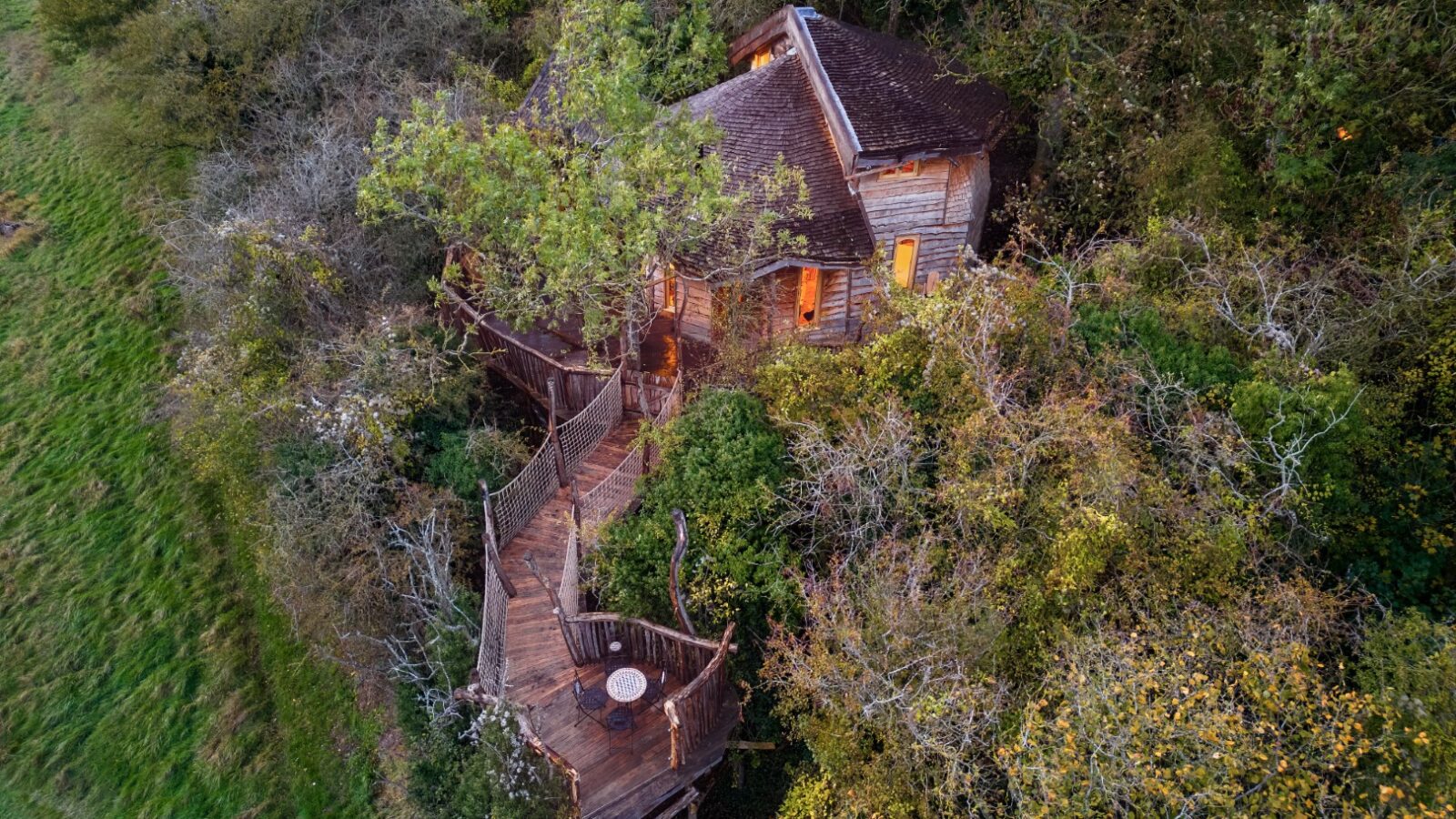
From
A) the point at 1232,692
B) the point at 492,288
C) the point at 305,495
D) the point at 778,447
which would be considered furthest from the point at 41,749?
the point at 1232,692

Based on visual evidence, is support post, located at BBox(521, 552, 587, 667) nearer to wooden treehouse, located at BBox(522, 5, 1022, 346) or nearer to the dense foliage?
the dense foliage

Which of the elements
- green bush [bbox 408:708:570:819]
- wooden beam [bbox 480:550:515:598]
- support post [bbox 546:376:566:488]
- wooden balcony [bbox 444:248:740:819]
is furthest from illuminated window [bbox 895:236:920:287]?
green bush [bbox 408:708:570:819]

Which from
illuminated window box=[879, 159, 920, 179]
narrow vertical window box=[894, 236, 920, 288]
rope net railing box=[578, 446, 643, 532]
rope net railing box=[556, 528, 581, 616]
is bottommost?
rope net railing box=[556, 528, 581, 616]

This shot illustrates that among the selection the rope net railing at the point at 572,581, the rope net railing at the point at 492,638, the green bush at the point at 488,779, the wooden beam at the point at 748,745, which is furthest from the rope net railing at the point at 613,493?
the wooden beam at the point at 748,745

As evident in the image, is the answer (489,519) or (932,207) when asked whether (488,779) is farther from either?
(932,207)

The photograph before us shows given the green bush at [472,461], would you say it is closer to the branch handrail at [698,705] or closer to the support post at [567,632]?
the support post at [567,632]

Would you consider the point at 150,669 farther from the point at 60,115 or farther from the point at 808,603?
the point at 60,115

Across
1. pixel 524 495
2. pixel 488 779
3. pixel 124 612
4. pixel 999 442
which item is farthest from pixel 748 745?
pixel 124 612
